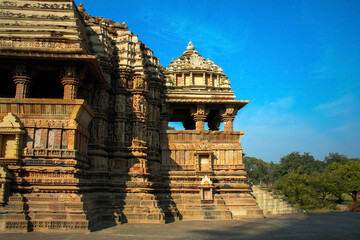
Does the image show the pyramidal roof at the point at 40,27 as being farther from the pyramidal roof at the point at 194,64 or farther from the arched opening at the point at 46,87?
the pyramidal roof at the point at 194,64

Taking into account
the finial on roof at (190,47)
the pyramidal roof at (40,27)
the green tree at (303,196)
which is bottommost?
the green tree at (303,196)

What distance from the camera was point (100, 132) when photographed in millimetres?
14398

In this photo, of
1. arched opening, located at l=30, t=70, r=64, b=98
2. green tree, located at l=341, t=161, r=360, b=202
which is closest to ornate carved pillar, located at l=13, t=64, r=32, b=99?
arched opening, located at l=30, t=70, r=64, b=98

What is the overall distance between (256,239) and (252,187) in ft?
36.2

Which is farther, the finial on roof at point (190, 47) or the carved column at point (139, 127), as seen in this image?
the finial on roof at point (190, 47)

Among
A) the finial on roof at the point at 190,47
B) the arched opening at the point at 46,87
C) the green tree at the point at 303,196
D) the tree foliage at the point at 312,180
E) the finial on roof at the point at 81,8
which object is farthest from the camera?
the tree foliage at the point at 312,180

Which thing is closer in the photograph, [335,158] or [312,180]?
[312,180]

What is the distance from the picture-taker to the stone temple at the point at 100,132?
10539mm

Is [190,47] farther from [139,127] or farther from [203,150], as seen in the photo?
[139,127]

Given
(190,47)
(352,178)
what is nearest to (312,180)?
(352,178)

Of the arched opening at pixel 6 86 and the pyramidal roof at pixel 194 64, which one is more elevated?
the pyramidal roof at pixel 194 64

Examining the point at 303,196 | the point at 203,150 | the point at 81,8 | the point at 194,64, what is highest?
the point at 81,8

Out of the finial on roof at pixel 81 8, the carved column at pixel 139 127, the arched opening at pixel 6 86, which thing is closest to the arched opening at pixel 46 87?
the arched opening at pixel 6 86

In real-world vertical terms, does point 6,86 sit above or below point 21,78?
above
